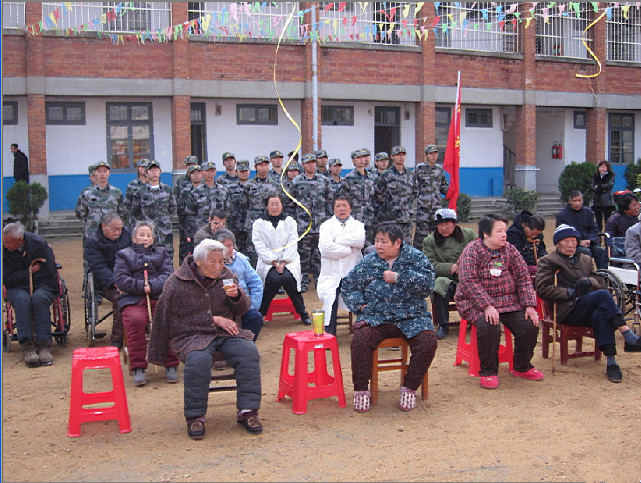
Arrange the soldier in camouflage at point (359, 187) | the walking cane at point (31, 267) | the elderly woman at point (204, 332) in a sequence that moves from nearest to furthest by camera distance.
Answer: the elderly woman at point (204, 332)
the walking cane at point (31, 267)
the soldier in camouflage at point (359, 187)

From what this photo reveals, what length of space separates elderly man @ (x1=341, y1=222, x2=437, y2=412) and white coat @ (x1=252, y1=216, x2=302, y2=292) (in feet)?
8.80

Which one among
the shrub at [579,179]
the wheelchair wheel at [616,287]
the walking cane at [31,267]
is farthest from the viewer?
the shrub at [579,179]

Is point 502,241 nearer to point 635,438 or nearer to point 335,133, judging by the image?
point 635,438

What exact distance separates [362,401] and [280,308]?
3555mm

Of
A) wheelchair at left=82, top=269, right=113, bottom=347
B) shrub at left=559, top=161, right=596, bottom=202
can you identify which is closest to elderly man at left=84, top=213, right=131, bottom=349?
wheelchair at left=82, top=269, right=113, bottom=347

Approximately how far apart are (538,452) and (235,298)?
237 centimetres

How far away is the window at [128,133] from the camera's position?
19.5m

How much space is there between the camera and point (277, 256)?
344 inches

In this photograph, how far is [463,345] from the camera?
23.2 feet

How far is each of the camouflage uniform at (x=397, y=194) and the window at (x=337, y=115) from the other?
939cm

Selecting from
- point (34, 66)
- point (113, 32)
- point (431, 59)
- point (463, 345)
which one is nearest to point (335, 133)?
point (431, 59)

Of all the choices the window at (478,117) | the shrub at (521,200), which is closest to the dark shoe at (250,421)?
the shrub at (521,200)

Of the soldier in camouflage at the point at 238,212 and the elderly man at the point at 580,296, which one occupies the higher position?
the soldier in camouflage at the point at 238,212

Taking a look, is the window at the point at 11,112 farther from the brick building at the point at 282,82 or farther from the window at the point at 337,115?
the window at the point at 337,115
